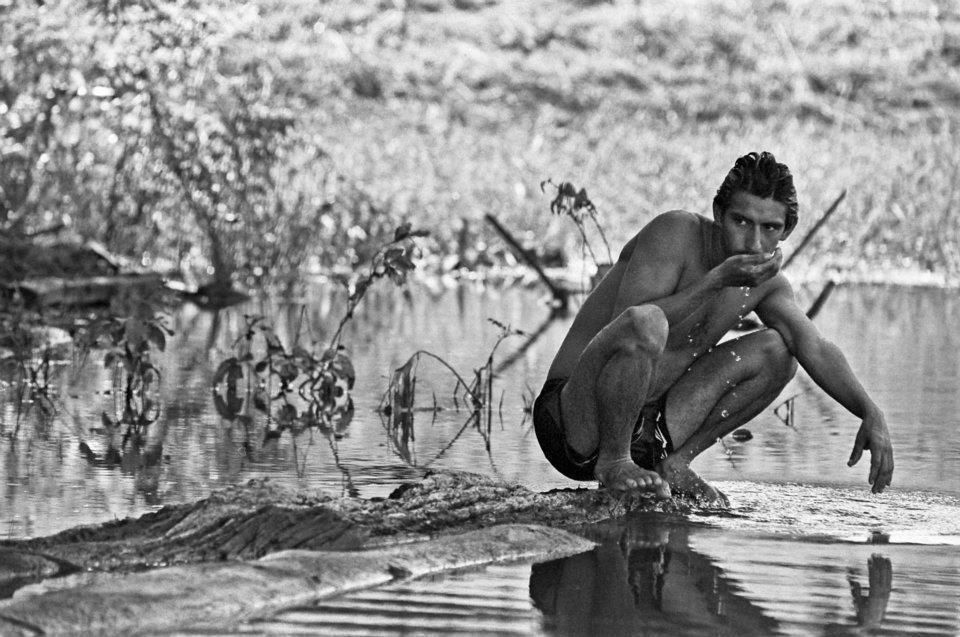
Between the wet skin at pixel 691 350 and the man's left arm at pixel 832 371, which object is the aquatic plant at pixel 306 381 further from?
the man's left arm at pixel 832 371

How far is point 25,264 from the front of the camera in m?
12.0

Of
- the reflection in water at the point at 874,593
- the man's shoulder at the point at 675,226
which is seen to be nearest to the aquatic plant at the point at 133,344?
the man's shoulder at the point at 675,226

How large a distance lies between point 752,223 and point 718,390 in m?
0.62

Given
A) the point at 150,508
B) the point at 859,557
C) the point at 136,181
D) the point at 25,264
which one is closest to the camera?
the point at 859,557

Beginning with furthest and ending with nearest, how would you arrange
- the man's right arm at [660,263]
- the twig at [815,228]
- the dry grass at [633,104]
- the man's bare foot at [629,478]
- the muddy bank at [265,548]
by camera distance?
the dry grass at [633,104] < the twig at [815,228] < the man's right arm at [660,263] < the man's bare foot at [629,478] < the muddy bank at [265,548]

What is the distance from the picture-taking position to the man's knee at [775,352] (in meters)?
5.91

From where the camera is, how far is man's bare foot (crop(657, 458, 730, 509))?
5781 mm

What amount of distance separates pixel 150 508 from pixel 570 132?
18.7 m

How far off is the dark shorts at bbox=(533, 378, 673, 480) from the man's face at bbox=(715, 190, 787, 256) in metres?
0.64

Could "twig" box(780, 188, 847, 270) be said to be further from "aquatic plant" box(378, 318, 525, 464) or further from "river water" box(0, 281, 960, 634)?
"aquatic plant" box(378, 318, 525, 464)

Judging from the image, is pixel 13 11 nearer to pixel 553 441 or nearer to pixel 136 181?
pixel 136 181

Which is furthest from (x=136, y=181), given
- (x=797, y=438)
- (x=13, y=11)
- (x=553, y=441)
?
(x=553, y=441)

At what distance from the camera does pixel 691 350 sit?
5.97 meters

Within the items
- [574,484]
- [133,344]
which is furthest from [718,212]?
[133,344]
